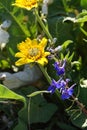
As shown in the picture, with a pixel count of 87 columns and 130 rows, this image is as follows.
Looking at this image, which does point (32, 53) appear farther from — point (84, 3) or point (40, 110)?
point (84, 3)

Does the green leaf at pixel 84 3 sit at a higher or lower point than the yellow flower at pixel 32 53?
higher

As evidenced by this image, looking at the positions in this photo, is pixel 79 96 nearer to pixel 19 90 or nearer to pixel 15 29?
pixel 19 90

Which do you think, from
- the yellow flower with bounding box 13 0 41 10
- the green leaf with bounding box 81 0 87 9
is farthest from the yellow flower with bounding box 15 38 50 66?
the green leaf with bounding box 81 0 87 9

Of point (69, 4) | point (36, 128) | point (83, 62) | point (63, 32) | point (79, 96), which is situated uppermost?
point (69, 4)

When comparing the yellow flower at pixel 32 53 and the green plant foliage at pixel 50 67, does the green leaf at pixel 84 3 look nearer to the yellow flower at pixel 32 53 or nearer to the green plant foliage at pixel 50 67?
the green plant foliage at pixel 50 67

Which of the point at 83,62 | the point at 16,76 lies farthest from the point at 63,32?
the point at 16,76

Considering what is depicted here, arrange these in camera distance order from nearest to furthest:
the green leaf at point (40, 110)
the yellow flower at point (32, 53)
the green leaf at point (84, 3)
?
the yellow flower at point (32, 53)
the green leaf at point (40, 110)
the green leaf at point (84, 3)

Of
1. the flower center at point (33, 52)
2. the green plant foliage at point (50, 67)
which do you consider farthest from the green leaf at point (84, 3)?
the flower center at point (33, 52)

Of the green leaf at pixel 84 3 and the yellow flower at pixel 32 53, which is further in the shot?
the green leaf at pixel 84 3
